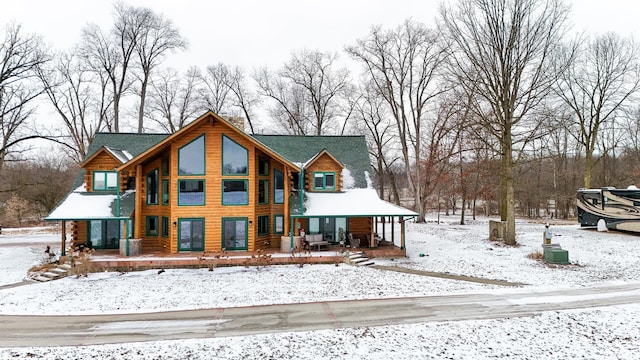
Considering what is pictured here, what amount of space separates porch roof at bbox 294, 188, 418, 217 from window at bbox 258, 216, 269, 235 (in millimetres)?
2377

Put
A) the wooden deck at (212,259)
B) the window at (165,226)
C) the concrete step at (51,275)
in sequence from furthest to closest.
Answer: the window at (165,226)
the wooden deck at (212,259)
the concrete step at (51,275)

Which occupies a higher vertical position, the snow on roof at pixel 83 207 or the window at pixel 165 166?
the window at pixel 165 166

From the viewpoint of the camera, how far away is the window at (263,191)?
19312mm

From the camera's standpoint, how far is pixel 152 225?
→ 19.6 m

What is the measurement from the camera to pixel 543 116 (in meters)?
22.0

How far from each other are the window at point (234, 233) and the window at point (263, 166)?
271 centimetres

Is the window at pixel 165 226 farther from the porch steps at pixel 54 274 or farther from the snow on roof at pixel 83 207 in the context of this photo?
the porch steps at pixel 54 274

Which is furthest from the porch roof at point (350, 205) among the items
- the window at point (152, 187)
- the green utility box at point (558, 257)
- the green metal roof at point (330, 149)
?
the window at point (152, 187)

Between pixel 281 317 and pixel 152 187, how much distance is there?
12580mm

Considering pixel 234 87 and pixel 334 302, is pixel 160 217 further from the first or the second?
pixel 234 87

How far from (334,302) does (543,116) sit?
1849 centimetres

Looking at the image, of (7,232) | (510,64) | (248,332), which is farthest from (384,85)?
(7,232)

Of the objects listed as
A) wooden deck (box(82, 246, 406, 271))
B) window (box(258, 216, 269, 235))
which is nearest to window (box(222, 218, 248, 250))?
wooden deck (box(82, 246, 406, 271))

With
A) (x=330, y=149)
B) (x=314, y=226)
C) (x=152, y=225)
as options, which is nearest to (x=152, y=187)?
(x=152, y=225)
